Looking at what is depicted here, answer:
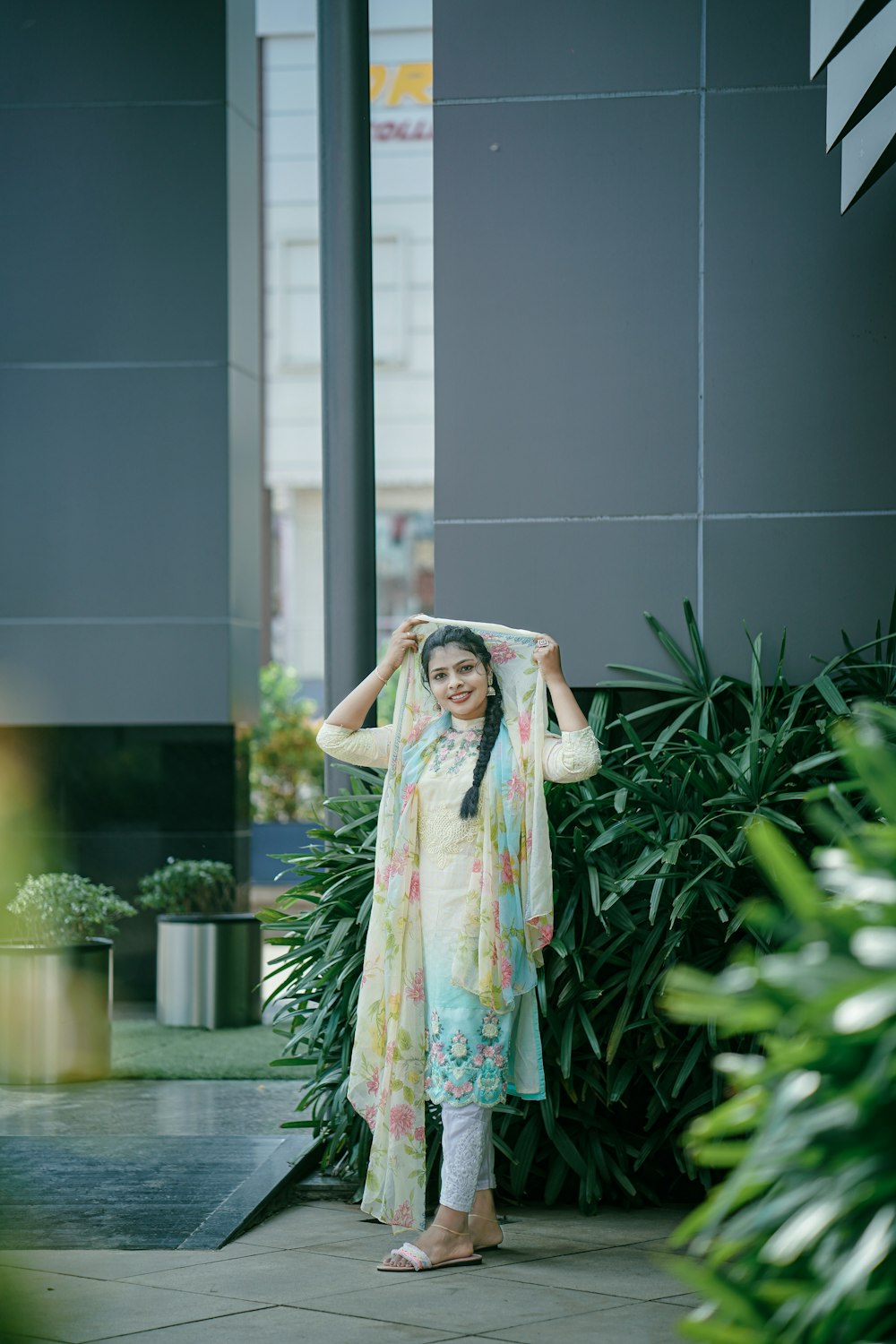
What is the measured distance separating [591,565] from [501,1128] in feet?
7.01

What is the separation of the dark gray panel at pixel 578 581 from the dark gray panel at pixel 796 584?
0.13m

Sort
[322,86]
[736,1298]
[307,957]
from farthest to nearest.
Answer: [322,86] < [307,957] < [736,1298]

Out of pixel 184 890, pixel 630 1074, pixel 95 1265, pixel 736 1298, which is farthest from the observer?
pixel 184 890

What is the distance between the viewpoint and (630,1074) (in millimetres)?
5008

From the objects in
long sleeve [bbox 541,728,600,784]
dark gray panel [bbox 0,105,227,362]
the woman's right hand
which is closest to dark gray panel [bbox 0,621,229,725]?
dark gray panel [bbox 0,105,227,362]

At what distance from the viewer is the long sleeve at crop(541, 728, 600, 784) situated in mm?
4609

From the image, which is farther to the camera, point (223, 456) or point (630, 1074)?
point (223, 456)

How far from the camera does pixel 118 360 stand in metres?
10.1

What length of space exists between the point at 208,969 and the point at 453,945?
4670 mm

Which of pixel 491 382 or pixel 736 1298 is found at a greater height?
pixel 491 382

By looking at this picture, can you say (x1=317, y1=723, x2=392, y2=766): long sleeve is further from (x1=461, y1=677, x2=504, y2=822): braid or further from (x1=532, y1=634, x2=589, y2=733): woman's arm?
(x1=532, y1=634, x2=589, y2=733): woman's arm

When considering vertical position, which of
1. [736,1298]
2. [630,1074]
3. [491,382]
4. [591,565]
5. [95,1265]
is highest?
[491,382]

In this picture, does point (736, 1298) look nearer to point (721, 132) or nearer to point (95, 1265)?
point (95, 1265)

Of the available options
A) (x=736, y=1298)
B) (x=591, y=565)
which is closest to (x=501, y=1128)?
(x=591, y=565)
